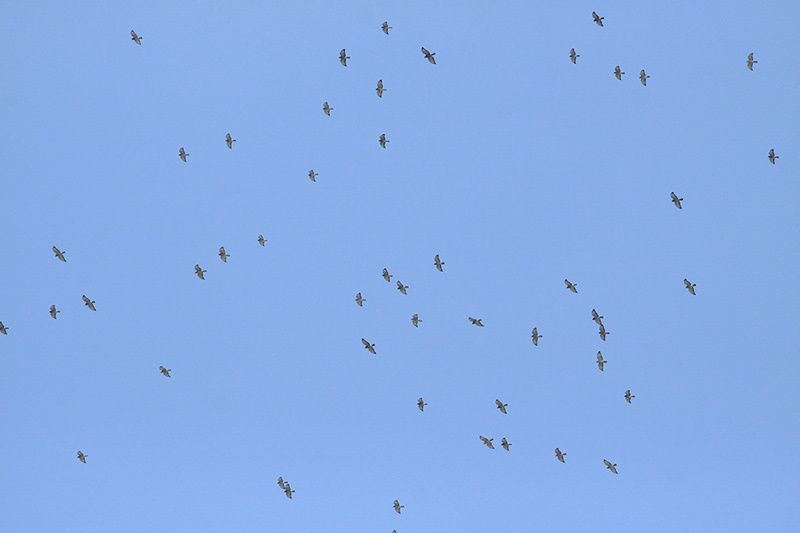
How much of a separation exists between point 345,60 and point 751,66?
22550mm

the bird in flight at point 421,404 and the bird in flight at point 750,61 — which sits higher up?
the bird in flight at point 750,61

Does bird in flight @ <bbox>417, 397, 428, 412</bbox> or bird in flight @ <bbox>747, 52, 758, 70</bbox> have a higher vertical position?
bird in flight @ <bbox>747, 52, 758, 70</bbox>

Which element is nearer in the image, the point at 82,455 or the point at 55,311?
the point at 55,311

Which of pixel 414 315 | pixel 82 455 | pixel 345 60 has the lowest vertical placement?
pixel 82 455

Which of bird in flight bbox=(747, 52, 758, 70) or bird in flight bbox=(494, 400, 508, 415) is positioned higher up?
bird in flight bbox=(747, 52, 758, 70)

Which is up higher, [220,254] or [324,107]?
[324,107]

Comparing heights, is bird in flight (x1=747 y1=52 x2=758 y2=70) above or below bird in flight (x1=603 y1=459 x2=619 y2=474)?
above

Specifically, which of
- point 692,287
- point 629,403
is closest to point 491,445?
point 629,403

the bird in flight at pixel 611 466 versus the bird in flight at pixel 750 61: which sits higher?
the bird in flight at pixel 750 61

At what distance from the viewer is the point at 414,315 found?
302ft

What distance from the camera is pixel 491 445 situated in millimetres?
94125

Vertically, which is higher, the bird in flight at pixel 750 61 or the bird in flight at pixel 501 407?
the bird in flight at pixel 750 61

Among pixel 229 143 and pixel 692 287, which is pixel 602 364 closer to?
pixel 692 287

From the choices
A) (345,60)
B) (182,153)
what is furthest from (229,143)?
(345,60)
